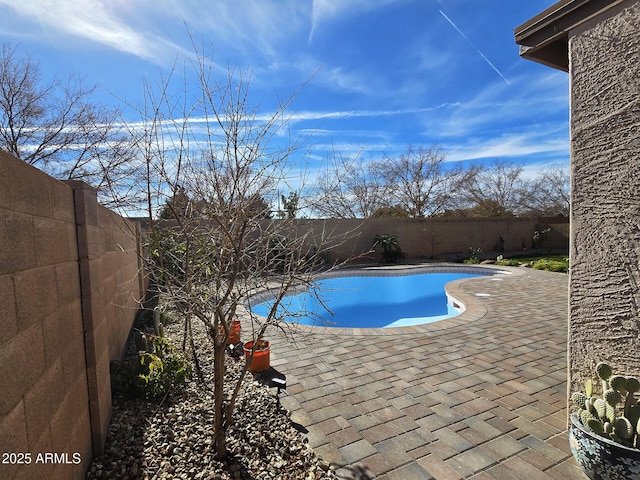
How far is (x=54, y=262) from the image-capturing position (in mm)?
1920

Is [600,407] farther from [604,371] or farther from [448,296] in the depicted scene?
[448,296]

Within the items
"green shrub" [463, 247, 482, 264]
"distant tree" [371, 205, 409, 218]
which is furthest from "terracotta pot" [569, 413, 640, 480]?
"distant tree" [371, 205, 409, 218]

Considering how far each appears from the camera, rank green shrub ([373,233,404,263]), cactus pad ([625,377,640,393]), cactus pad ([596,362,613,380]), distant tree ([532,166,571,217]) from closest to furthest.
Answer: cactus pad ([625,377,640,393]), cactus pad ([596,362,613,380]), green shrub ([373,233,404,263]), distant tree ([532,166,571,217])

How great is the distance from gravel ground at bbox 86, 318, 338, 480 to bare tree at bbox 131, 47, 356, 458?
0.67 feet

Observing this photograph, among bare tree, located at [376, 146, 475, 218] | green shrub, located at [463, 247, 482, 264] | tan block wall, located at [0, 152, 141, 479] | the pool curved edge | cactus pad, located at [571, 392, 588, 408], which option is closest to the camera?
tan block wall, located at [0, 152, 141, 479]

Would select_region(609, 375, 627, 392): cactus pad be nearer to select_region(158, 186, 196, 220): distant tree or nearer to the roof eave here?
the roof eave

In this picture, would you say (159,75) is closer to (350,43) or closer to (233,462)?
(233,462)

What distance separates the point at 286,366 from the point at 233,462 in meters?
1.93

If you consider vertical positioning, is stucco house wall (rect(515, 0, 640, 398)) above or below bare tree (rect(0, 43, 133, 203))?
below

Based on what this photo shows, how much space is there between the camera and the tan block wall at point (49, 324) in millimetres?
1367

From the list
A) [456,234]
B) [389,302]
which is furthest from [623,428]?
[456,234]

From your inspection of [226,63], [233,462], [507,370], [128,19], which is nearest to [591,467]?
[507,370]

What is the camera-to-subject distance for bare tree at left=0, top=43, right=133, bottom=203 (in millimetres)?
12195

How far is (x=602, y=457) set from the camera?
2135 millimetres
